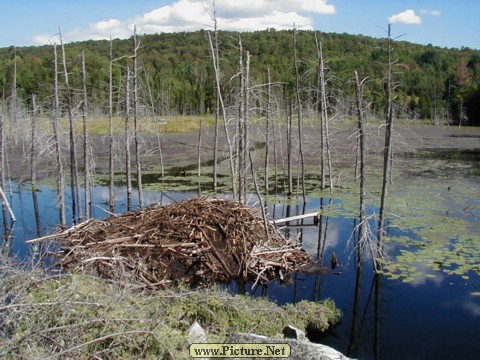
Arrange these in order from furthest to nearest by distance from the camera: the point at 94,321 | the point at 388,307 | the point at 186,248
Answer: the point at 186,248
the point at 388,307
the point at 94,321

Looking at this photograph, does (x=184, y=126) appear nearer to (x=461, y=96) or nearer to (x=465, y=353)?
(x=461, y=96)

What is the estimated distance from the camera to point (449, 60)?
113 metres

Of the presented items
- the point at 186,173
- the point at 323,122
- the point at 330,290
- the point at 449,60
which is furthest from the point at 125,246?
the point at 449,60

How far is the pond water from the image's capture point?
1091 cm

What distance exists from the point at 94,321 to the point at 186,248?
777 cm

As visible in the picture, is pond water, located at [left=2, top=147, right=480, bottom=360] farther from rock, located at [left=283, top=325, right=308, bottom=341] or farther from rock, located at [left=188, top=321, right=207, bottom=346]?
rock, located at [left=188, top=321, right=207, bottom=346]

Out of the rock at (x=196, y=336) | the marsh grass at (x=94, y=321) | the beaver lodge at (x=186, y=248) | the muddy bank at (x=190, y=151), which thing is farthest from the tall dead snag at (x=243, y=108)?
the rock at (x=196, y=336)

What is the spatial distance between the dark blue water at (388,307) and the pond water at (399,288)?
2cm

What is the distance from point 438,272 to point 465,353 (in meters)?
4.44

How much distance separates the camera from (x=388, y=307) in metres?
12.8

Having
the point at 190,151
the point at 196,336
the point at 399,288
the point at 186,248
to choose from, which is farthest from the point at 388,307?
the point at 190,151

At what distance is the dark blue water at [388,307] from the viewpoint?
10703mm

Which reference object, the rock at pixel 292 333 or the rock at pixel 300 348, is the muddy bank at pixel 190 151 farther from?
the rock at pixel 300 348

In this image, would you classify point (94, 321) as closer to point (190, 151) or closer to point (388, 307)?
point (388, 307)
